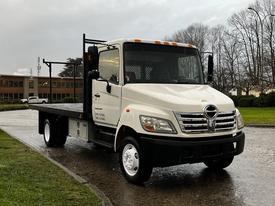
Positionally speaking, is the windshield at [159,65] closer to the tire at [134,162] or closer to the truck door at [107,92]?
the truck door at [107,92]

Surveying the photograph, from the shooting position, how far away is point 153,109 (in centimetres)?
713

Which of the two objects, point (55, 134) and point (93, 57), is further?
point (55, 134)

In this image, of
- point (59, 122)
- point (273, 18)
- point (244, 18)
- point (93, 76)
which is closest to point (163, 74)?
point (93, 76)

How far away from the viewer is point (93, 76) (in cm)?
827

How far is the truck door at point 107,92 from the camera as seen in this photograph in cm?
816

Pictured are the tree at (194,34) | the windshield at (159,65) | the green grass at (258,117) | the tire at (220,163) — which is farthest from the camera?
the tree at (194,34)

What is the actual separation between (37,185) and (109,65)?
2.93 m

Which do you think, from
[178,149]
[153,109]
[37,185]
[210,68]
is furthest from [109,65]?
[37,185]

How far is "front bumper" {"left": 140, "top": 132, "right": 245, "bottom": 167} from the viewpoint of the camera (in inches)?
269

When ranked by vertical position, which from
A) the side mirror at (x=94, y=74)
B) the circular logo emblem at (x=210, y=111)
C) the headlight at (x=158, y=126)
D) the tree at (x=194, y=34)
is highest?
the tree at (x=194, y=34)

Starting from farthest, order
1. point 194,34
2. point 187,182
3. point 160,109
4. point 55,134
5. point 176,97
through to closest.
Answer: point 194,34 → point 55,134 → point 187,182 → point 176,97 → point 160,109

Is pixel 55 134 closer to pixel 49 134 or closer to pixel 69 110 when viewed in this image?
pixel 49 134

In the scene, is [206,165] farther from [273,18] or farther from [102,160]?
[273,18]

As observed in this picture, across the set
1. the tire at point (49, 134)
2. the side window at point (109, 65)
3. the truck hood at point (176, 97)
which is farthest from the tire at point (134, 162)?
the tire at point (49, 134)
